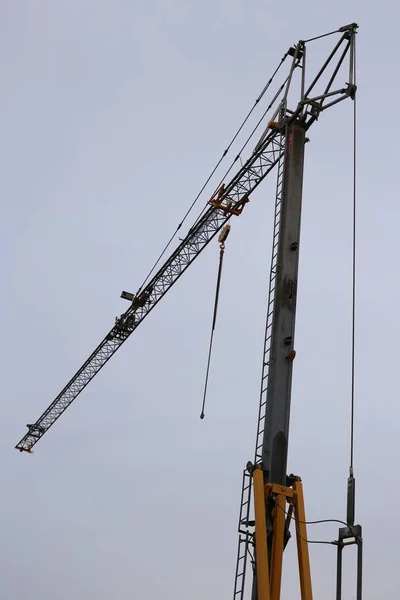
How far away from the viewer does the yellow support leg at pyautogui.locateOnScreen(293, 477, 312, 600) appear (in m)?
12.8

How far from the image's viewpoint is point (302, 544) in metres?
13.2

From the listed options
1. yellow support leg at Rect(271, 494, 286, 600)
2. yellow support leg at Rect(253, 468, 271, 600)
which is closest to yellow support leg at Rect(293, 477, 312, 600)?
yellow support leg at Rect(271, 494, 286, 600)

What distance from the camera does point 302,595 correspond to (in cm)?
1274

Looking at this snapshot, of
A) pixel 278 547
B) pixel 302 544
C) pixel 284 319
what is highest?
pixel 284 319

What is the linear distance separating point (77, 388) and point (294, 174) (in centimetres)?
4112

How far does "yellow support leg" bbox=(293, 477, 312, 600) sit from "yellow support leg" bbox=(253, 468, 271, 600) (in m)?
0.87

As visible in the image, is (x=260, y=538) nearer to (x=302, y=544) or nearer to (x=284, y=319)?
(x=302, y=544)

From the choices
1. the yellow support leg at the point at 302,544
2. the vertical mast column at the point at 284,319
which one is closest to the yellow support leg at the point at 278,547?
the yellow support leg at the point at 302,544

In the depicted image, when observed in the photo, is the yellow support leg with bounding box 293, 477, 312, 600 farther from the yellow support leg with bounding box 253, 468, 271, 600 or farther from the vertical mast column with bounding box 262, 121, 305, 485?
the yellow support leg with bounding box 253, 468, 271, 600

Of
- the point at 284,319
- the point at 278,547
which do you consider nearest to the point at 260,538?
the point at 278,547

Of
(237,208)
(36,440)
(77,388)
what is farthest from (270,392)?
(36,440)

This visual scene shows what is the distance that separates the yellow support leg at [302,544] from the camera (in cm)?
1277

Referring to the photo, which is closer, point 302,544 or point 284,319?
point 302,544

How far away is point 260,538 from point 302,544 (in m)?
1.18
